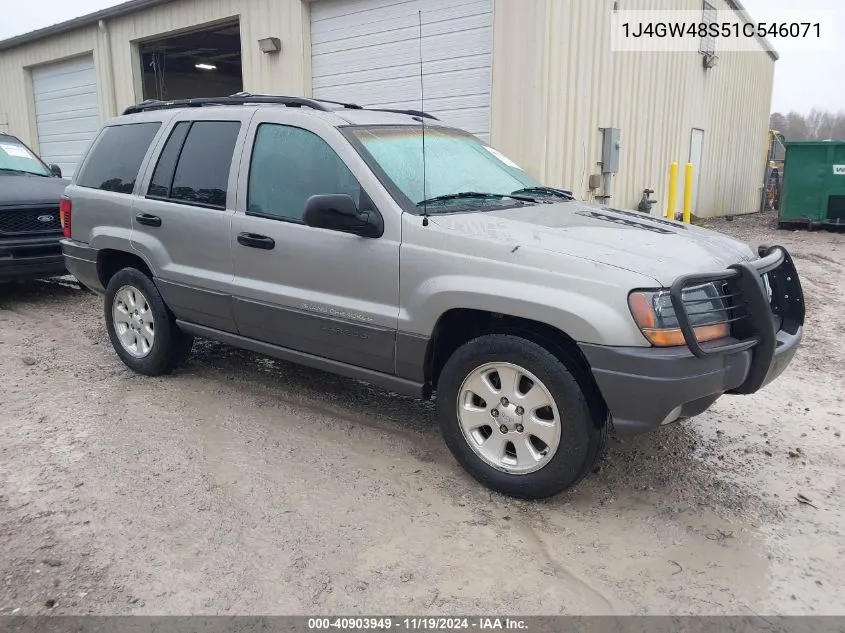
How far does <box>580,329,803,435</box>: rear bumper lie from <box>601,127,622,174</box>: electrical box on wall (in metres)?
6.44

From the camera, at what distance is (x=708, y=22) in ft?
43.2

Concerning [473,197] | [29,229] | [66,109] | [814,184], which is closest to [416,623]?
[473,197]

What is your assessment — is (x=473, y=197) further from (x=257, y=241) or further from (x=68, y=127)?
(x=68, y=127)

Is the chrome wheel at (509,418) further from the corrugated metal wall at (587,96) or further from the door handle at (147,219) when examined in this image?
the corrugated metal wall at (587,96)

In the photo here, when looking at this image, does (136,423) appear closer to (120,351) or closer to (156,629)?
(120,351)

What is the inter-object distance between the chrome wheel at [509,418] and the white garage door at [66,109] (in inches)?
531

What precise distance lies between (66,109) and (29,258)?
9458mm

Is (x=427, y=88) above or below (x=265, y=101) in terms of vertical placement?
above

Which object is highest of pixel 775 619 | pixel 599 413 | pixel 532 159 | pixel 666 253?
pixel 532 159

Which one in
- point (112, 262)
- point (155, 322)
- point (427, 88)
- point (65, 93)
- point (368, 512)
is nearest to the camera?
point (368, 512)

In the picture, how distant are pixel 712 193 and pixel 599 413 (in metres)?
14.7

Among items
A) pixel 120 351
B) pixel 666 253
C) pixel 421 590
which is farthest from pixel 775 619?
pixel 120 351

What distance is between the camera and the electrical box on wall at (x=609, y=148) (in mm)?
8969

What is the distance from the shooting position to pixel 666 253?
10.2ft
